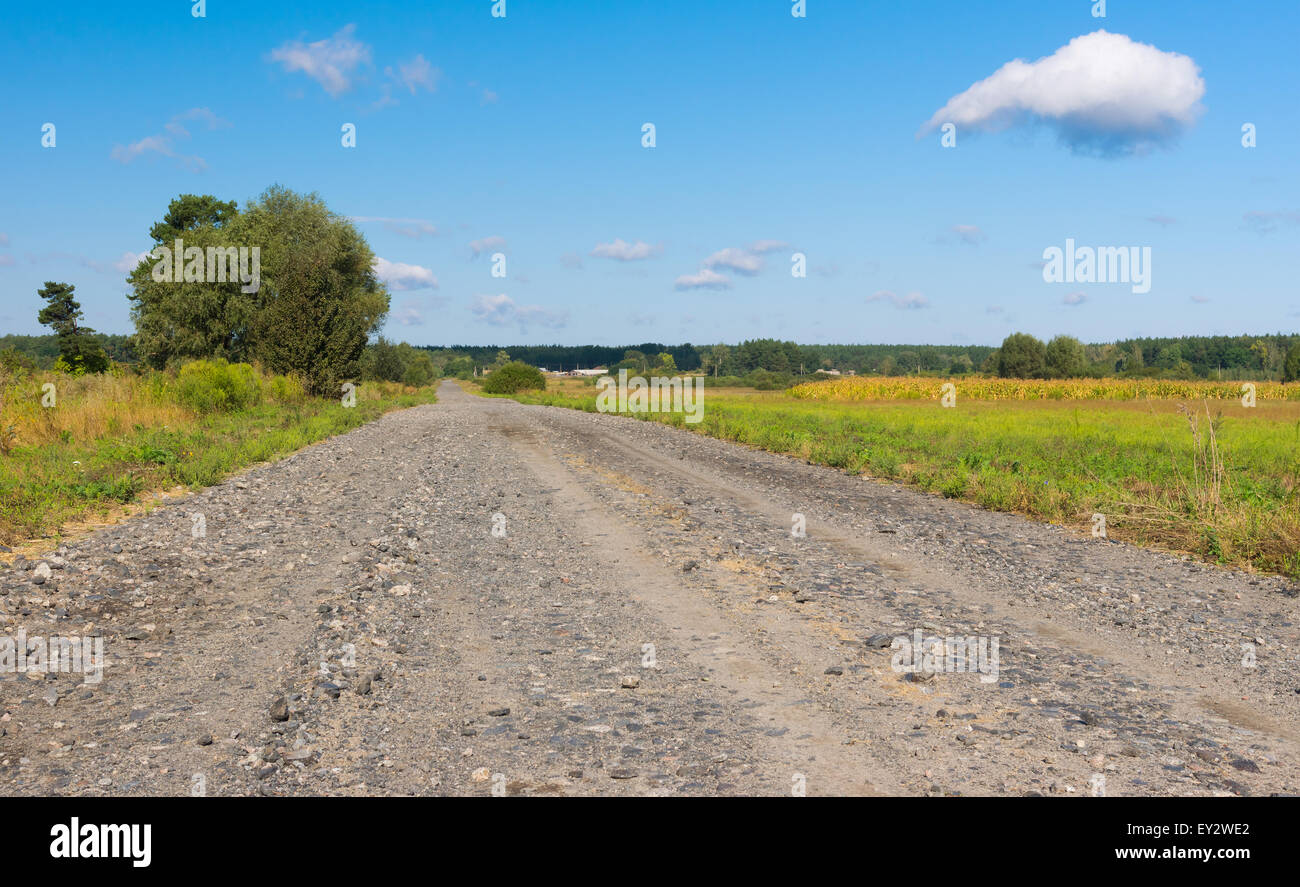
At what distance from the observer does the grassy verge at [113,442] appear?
10.2 m

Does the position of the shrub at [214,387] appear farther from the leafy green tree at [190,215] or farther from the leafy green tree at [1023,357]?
the leafy green tree at [1023,357]

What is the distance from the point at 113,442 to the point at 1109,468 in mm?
20650

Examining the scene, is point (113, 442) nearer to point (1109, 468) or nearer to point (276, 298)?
Answer: point (1109, 468)

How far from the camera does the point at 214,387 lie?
25.5 meters

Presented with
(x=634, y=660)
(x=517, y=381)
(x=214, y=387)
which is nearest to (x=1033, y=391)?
(x=517, y=381)

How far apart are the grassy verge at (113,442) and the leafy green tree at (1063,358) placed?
4421 inches

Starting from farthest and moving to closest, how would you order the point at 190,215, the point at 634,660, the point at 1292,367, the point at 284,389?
1. the point at 1292,367
2. the point at 190,215
3. the point at 284,389
4. the point at 634,660

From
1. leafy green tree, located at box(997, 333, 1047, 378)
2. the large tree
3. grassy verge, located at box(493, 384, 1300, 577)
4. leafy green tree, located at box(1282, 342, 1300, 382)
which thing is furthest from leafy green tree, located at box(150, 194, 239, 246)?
leafy green tree, located at box(1282, 342, 1300, 382)

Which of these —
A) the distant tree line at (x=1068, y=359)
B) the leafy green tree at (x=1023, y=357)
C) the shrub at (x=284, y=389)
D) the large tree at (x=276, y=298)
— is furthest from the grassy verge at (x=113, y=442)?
the leafy green tree at (x=1023, y=357)

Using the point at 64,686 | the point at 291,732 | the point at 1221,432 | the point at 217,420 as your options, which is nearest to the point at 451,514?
the point at 64,686

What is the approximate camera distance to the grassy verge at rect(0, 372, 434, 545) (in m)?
10.2

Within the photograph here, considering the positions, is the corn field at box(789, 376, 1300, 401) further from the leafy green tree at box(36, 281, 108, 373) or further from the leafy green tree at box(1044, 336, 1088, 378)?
the leafy green tree at box(36, 281, 108, 373)

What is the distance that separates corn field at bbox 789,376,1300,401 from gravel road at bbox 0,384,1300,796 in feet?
165
